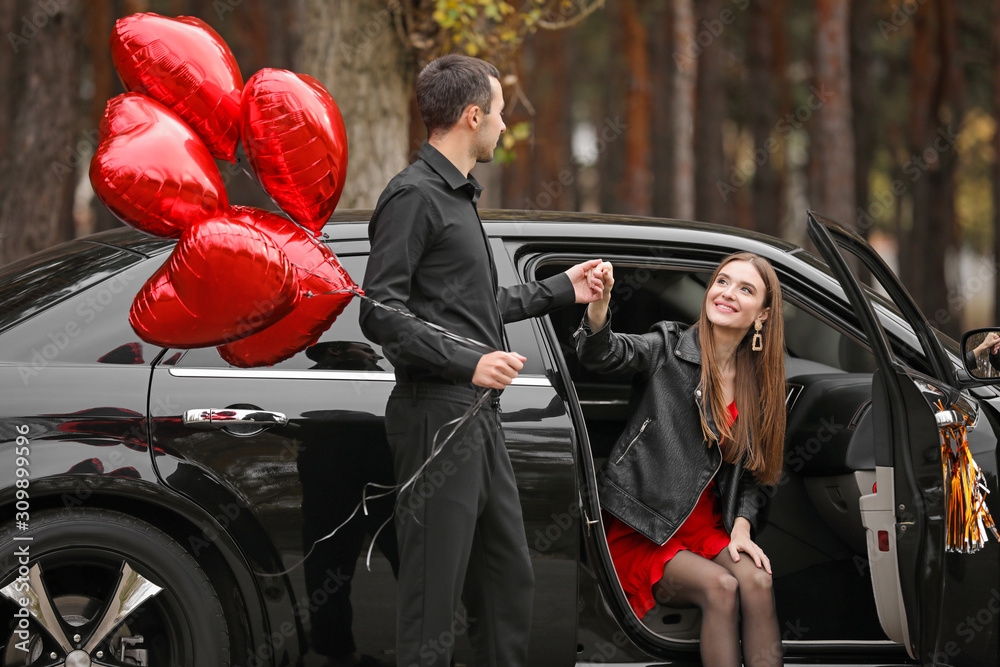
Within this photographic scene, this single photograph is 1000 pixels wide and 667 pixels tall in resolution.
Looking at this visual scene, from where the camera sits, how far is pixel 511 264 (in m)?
3.16

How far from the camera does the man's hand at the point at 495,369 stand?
2447 millimetres

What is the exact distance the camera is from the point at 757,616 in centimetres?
307

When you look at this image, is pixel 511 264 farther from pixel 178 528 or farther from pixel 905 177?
pixel 905 177

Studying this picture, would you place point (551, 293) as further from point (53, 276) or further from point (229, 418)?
point (53, 276)

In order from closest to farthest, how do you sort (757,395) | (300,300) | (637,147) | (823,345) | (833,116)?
(300,300)
(757,395)
(823,345)
(833,116)
(637,147)

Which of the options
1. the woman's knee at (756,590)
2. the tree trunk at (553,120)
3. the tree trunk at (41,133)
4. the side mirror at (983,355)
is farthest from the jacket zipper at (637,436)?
the tree trunk at (553,120)

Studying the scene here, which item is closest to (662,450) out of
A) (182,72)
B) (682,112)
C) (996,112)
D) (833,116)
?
(182,72)

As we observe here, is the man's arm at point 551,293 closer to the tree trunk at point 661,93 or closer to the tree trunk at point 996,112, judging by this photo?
the tree trunk at point 996,112

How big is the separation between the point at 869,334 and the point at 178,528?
78.9 inches

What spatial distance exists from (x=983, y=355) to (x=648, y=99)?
1454cm

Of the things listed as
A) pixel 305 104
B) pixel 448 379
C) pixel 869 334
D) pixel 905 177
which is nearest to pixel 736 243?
pixel 869 334

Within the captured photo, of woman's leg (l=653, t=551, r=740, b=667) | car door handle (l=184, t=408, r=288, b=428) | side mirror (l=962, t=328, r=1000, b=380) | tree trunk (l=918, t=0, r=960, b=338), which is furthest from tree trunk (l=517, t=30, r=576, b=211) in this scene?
car door handle (l=184, t=408, r=288, b=428)

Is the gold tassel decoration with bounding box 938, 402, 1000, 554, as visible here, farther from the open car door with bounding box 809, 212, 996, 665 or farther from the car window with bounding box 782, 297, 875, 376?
the car window with bounding box 782, 297, 875, 376

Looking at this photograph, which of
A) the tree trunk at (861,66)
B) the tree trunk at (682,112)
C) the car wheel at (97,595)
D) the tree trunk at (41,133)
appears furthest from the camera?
the tree trunk at (861,66)
